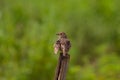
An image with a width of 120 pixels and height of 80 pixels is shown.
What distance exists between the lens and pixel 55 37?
5176mm

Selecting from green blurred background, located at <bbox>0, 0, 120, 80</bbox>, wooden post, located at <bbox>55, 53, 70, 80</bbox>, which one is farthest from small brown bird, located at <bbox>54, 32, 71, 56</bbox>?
green blurred background, located at <bbox>0, 0, 120, 80</bbox>

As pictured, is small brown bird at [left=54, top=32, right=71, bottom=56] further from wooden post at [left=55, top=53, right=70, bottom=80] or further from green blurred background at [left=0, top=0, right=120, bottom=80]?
green blurred background at [left=0, top=0, right=120, bottom=80]

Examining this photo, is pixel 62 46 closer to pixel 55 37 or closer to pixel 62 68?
pixel 62 68

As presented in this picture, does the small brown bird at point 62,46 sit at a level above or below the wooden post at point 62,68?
above

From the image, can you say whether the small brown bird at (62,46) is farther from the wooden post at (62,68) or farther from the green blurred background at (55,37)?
the green blurred background at (55,37)

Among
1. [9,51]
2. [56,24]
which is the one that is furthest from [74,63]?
[9,51]

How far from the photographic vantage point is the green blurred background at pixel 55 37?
196 inches

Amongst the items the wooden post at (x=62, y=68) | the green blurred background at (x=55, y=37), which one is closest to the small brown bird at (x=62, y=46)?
the wooden post at (x=62, y=68)

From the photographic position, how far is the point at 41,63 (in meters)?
5.00

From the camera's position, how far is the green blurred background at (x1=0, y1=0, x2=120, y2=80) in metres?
4.99

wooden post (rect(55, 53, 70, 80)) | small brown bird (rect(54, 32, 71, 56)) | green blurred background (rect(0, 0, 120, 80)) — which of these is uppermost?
green blurred background (rect(0, 0, 120, 80))

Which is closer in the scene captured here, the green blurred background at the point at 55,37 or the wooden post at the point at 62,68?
the wooden post at the point at 62,68

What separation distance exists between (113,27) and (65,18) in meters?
0.59

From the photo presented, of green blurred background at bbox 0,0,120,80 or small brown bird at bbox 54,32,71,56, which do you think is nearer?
small brown bird at bbox 54,32,71,56
